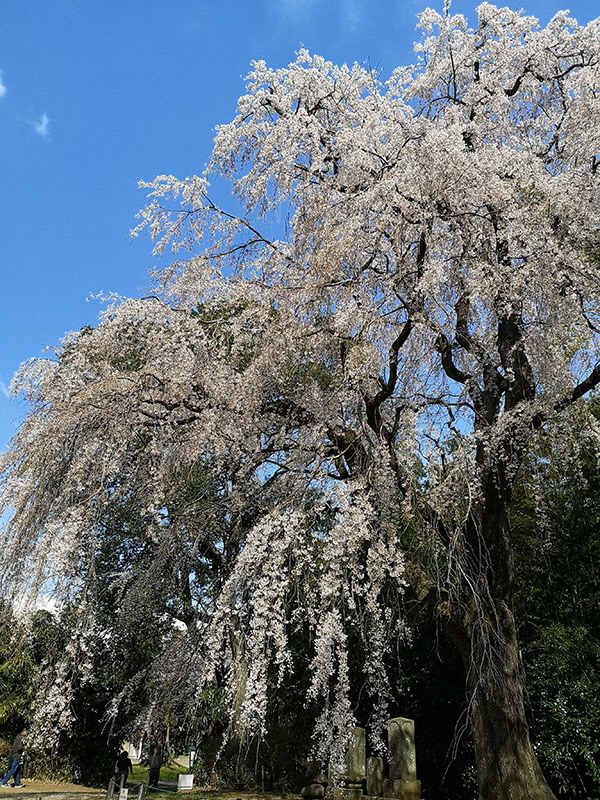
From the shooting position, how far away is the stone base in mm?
6184

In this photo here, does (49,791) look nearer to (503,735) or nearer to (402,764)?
(402,764)

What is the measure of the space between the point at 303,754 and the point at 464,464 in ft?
22.8

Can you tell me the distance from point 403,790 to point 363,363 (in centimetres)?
448

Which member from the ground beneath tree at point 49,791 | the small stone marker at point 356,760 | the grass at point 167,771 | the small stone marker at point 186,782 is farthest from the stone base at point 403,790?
the grass at point 167,771

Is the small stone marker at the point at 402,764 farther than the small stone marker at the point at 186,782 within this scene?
No

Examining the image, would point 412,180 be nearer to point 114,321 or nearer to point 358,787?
point 114,321

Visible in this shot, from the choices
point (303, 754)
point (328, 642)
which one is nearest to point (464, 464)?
point (328, 642)

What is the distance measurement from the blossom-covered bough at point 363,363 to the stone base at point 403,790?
1.03 m

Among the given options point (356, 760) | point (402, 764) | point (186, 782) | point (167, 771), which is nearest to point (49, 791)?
point (186, 782)

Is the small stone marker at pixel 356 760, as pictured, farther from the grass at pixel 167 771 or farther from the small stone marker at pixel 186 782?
the grass at pixel 167 771

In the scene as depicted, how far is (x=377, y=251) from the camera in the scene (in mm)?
5680

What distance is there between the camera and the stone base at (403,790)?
6.18 m

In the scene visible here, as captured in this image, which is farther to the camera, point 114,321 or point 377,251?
point 114,321

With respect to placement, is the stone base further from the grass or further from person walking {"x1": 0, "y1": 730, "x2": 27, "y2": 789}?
the grass
